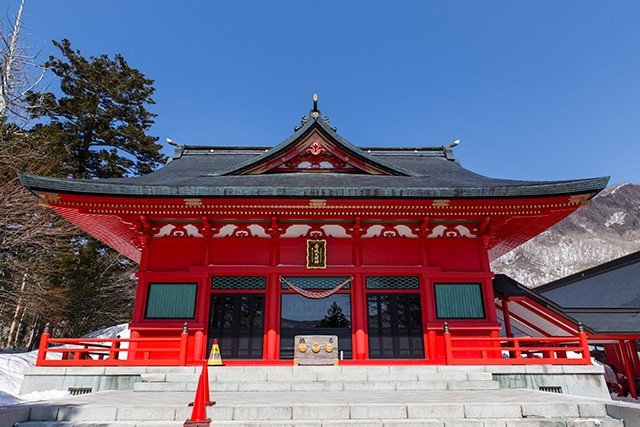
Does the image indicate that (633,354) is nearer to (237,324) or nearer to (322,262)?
(322,262)

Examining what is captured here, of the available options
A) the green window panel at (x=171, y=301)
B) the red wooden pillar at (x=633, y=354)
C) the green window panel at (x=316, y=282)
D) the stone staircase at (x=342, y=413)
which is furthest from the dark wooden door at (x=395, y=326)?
the red wooden pillar at (x=633, y=354)

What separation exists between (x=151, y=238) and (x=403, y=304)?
7541 mm

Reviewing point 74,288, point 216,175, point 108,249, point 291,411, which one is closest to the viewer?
point 291,411

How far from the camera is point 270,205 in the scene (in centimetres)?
1017

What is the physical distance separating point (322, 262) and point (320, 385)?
392cm

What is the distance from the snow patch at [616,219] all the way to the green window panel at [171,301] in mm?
101677

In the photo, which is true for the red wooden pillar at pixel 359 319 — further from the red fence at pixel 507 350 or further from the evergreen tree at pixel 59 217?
the evergreen tree at pixel 59 217

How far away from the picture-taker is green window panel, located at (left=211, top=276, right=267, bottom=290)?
1111cm

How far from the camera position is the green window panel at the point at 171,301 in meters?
10.6

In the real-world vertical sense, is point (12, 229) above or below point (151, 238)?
above

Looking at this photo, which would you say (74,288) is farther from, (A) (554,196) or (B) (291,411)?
(A) (554,196)

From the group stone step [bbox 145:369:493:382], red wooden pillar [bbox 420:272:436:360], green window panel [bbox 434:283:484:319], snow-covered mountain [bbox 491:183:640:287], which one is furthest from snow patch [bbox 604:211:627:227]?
stone step [bbox 145:369:493:382]

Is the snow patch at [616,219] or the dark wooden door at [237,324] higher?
the snow patch at [616,219]

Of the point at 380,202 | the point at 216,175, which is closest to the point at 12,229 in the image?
the point at 216,175
